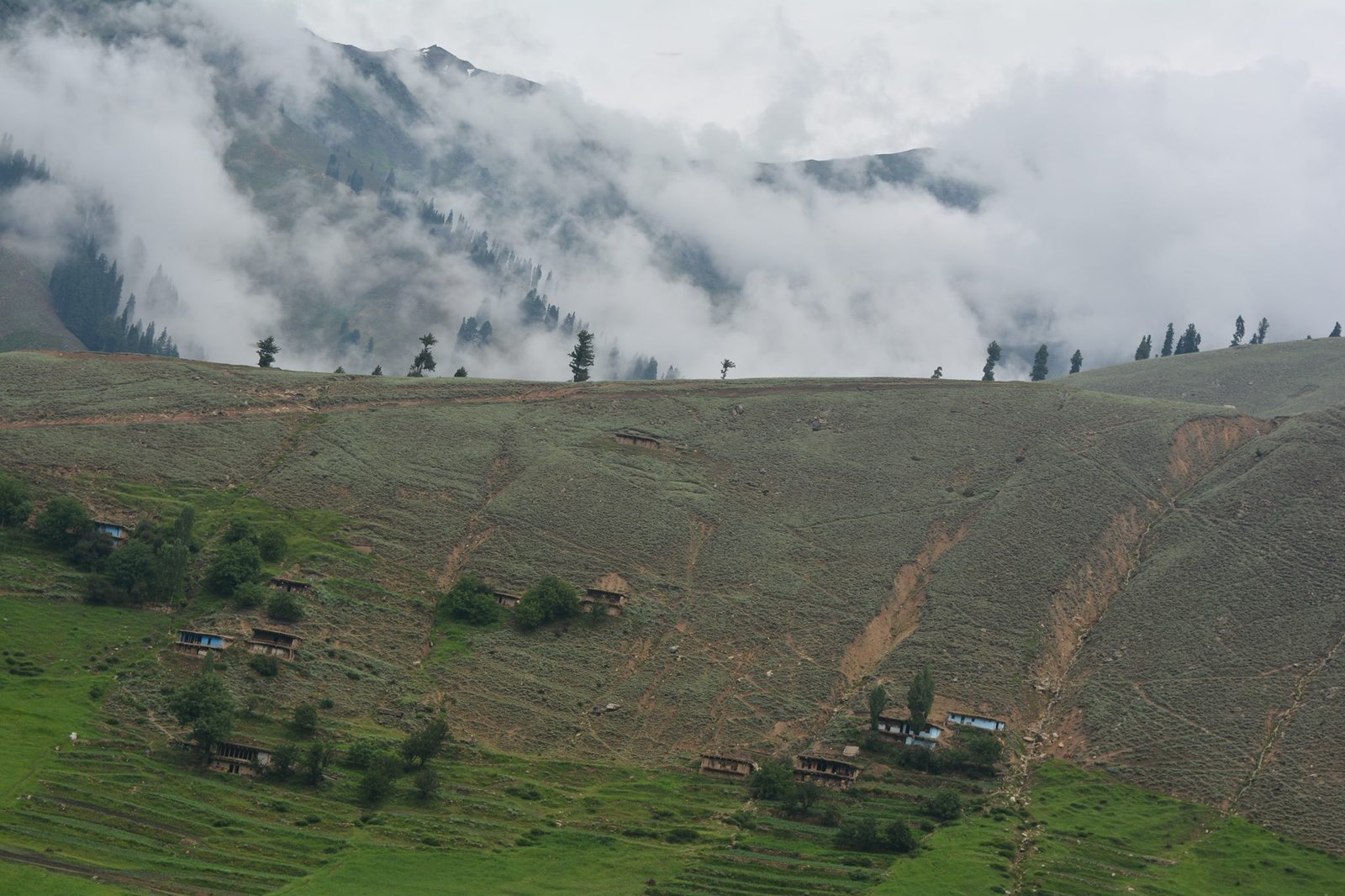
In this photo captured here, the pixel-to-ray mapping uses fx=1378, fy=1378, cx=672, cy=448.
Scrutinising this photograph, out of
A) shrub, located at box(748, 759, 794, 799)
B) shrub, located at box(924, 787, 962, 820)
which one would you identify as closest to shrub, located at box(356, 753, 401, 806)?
shrub, located at box(748, 759, 794, 799)

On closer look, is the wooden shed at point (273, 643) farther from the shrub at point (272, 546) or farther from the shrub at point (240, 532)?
the shrub at point (240, 532)

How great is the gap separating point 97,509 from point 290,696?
88.7ft

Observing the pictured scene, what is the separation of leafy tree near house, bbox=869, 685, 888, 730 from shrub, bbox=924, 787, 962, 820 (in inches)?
355

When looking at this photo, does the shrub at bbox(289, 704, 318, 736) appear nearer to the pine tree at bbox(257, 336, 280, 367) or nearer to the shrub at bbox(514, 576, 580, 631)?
the shrub at bbox(514, 576, 580, 631)

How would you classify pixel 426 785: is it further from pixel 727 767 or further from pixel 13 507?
pixel 13 507

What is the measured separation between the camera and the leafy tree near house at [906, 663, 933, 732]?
314 ft

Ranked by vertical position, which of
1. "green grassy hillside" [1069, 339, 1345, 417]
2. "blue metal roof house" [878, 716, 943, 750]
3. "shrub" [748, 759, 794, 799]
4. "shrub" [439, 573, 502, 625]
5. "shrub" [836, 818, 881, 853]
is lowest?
"shrub" [836, 818, 881, 853]

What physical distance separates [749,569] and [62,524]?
54.5 metres

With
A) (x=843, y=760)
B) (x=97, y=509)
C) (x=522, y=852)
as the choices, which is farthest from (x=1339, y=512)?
(x=97, y=509)

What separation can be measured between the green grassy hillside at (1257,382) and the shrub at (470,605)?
104 metres

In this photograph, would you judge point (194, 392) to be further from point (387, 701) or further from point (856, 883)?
point (856, 883)

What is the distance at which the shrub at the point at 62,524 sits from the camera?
104 metres

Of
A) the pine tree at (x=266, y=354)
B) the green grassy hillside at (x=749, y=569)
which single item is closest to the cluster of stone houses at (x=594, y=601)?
the green grassy hillside at (x=749, y=569)

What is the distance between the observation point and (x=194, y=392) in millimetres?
135375
